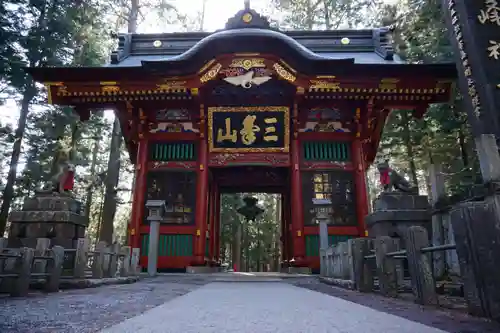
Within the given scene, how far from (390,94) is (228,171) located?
6598 millimetres

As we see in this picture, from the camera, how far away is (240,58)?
35.6ft

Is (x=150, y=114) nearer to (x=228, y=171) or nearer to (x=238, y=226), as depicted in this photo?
(x=228, y=171)

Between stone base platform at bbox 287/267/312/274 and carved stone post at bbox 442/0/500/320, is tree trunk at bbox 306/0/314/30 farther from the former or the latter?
carved stone post at bbox 442/0/500/320

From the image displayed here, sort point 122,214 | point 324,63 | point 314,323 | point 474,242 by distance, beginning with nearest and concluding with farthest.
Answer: point 314,323
point 474,242
point 324,63
point 122,214

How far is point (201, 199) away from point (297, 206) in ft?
10.1

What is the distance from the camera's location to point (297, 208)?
36.3 feet

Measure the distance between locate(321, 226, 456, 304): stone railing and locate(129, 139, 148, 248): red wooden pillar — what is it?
256 inches

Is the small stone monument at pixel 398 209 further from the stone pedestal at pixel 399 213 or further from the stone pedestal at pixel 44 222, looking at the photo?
the stone pedestal at pixel 44 222

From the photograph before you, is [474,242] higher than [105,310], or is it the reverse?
[474,242]

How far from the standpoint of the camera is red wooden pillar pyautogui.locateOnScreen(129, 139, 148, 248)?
428 inches

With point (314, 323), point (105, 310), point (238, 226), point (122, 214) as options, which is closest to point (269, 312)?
point (314, 323)

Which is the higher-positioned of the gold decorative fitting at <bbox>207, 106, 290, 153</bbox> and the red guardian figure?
the gold decorative fitting at <bbox>207, 106, 290, 153</bbox>

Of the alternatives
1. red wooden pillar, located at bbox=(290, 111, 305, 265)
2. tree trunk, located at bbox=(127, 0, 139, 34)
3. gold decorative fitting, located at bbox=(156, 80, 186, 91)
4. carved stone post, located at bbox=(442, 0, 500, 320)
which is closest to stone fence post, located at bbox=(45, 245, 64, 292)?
carved stone post, located at bbox=(442, 0, 500, 320)

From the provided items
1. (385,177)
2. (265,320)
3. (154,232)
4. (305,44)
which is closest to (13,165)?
(154,232)
